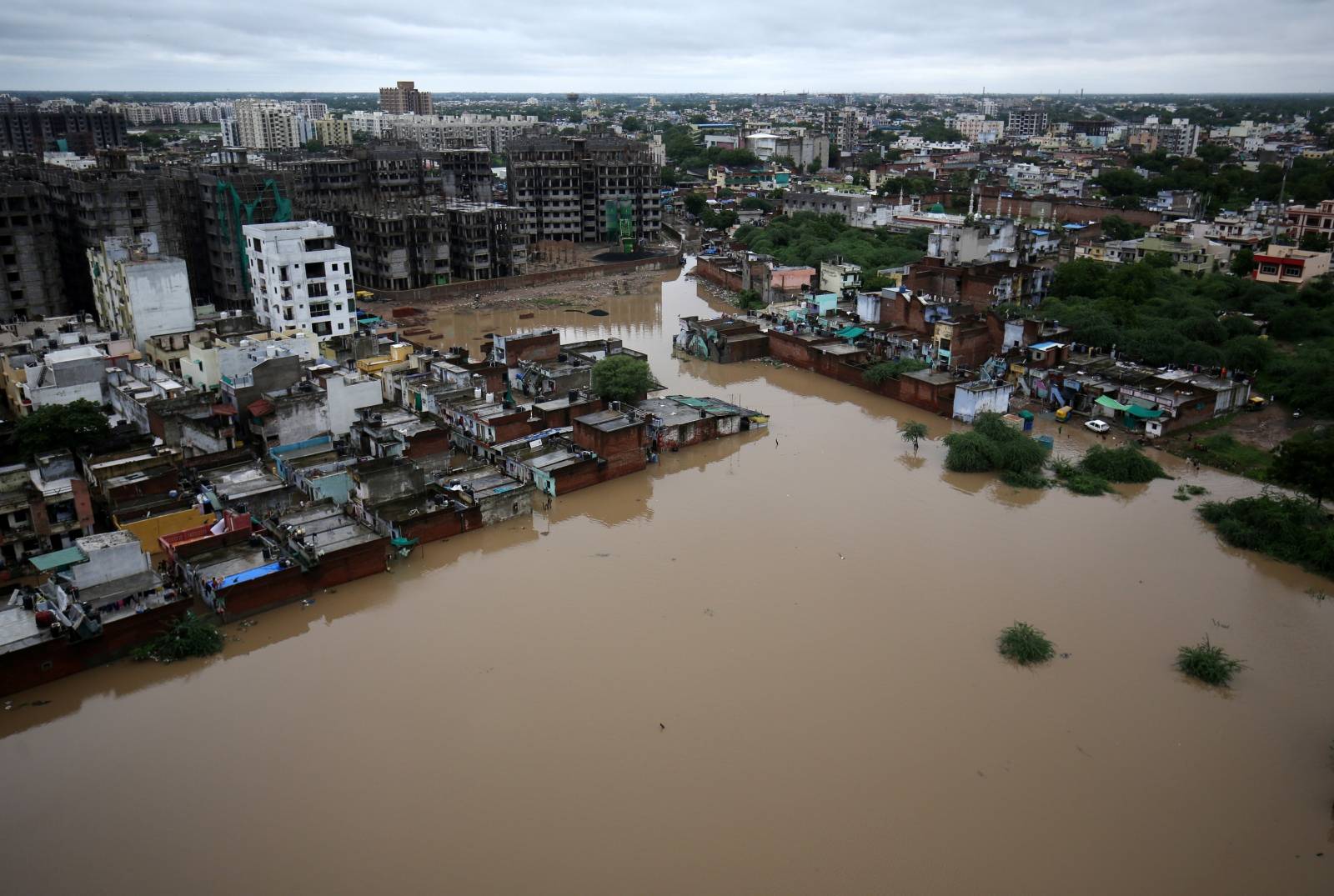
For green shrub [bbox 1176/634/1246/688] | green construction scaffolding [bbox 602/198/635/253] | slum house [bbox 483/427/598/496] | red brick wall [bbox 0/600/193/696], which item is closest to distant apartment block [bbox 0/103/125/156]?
green construction scaffolding [bbox 602/198/635/253]

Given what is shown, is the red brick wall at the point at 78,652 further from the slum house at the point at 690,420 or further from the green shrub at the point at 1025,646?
the green shrub at the point at 1025,646

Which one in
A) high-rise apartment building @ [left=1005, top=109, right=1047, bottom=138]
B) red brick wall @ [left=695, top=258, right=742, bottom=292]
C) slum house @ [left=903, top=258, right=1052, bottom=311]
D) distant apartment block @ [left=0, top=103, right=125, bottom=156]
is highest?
high-rise apartment building @ [left=1005, top=109, right=1047, bottom=138]

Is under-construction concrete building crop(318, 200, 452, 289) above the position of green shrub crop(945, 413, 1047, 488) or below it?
above

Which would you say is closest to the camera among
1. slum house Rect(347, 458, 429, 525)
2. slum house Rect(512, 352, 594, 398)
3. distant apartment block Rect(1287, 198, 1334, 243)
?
slum house Rect(347, 458, 429, 525)

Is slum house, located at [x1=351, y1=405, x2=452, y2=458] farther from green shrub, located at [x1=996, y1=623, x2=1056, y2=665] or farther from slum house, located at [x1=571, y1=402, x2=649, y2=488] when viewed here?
green shrub, located at [x1=996, y1=623, x2=1056, y2=665]

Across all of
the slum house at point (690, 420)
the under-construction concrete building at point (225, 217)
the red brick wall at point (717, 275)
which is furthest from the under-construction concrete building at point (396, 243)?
the slum house at point (690, 420)

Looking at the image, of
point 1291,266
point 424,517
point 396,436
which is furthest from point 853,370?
point 1291,266

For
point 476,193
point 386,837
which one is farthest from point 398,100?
point 386,837
